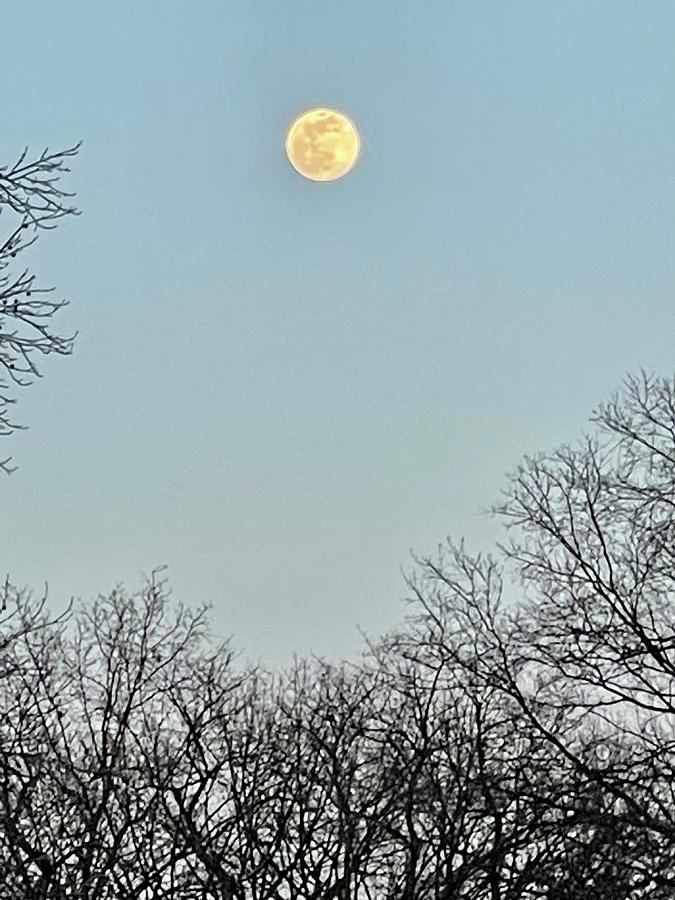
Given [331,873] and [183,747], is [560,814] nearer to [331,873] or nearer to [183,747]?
[331,873]

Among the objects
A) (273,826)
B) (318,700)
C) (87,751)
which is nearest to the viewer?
(87,751)

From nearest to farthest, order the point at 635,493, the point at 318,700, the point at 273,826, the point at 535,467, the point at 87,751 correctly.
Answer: the point at 635,493 < the point at 535,467 < the point at 87,751 < the point at 273,826 < the point at 318,700

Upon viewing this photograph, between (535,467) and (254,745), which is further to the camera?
(254,745)

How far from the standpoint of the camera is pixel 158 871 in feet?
54.7

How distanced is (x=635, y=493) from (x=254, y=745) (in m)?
9.20

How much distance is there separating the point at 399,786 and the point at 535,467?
622cm

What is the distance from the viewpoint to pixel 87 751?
17.8m

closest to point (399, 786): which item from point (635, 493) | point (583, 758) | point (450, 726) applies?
point (450, 726)

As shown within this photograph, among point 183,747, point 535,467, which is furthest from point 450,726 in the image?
point 535,467

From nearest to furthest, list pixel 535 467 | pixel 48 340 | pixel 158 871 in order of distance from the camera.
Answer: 1. pixel 48 340
2. pixel 535 467
3. pixel 158 871

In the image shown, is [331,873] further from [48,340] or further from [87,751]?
[48,340]

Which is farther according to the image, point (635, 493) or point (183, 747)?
point (183, 747)

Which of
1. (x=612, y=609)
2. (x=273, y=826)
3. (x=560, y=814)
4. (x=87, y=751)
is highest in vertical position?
(x=87, y=751)

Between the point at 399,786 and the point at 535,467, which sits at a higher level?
the point at 535,467
